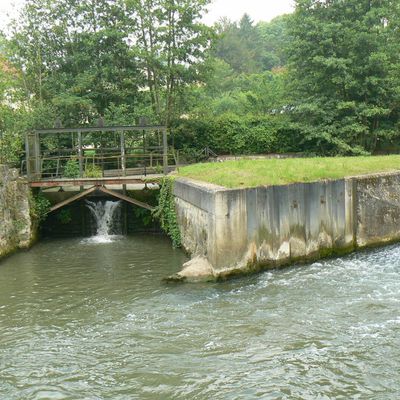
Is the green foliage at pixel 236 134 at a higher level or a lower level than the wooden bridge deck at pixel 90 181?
higher

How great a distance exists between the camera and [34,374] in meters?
6.96

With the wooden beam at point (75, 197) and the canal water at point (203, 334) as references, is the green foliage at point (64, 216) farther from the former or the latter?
the canal water at point (203, 334)

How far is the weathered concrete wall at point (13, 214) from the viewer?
49.2ft

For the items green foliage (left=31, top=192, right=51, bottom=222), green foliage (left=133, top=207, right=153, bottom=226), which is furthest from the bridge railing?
green foliage (left=133, top=207, right=153, bottom=226)

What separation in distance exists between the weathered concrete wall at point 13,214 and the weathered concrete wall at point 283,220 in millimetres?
5389

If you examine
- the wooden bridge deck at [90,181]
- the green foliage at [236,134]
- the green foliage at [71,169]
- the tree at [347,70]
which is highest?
the tree at [347,70]

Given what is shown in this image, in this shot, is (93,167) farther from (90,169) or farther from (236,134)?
(236,134)

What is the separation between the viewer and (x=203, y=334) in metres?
8.15

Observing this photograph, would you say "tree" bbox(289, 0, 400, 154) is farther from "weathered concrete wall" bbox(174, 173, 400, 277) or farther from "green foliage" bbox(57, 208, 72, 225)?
"green foliage" bbox(57, 208, 72, 225)

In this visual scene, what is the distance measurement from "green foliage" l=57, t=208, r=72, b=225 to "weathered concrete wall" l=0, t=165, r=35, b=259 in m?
2.00

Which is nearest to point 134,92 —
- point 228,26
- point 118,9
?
point 118,9

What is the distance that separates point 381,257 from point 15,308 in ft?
30.0

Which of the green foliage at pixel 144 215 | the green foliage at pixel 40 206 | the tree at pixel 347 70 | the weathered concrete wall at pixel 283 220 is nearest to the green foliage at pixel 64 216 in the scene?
the green foliage at pixel 40 206

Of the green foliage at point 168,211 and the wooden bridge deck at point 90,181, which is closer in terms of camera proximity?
the green foliage at point 168,211
